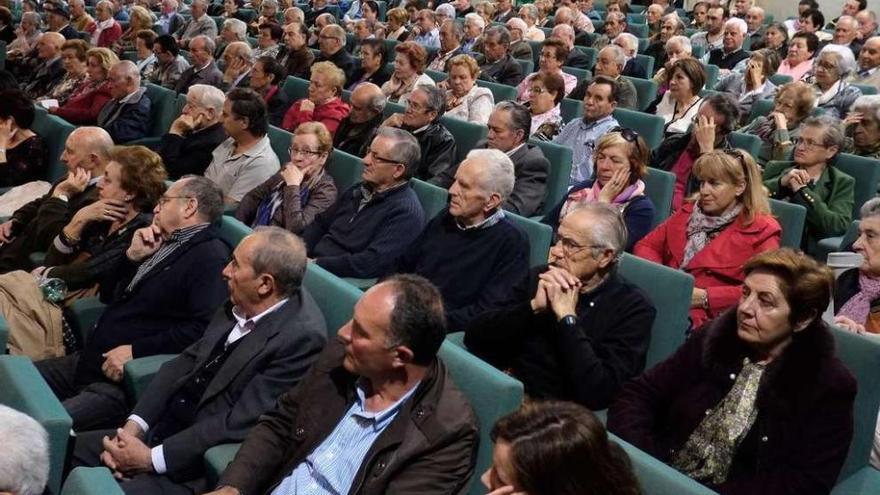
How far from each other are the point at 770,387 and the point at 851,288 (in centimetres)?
101

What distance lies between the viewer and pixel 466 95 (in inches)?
221

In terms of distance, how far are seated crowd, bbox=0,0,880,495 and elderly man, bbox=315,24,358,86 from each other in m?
0.92

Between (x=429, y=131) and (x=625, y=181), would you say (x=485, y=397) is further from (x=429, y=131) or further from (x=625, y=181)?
(x=429, y=131)

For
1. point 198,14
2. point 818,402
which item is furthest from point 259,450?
point 198,14

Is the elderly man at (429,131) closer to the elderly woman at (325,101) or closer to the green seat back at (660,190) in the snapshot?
the elderly woman at (325,101)

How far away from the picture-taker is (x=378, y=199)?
12.0 feet

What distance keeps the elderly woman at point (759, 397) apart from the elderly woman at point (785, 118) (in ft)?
8.81

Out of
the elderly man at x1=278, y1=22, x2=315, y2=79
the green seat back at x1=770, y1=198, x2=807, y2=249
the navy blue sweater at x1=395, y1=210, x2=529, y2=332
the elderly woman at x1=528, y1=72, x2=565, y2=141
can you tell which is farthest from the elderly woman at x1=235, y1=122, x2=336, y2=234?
the elderly man at x1=278, y1=22, x2=315, y2=79

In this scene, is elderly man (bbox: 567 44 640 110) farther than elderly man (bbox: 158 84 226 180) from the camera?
Yes

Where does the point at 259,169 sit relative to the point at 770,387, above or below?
below

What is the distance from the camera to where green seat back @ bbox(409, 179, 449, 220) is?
11.9 ft

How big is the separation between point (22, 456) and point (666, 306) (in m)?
1.67

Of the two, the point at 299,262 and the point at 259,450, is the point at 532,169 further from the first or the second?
the point at 259,450

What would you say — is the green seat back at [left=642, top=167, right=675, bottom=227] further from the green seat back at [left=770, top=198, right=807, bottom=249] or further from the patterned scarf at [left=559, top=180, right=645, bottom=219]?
the green seat back at [left=770, top=198, right=807, bottom=249]
